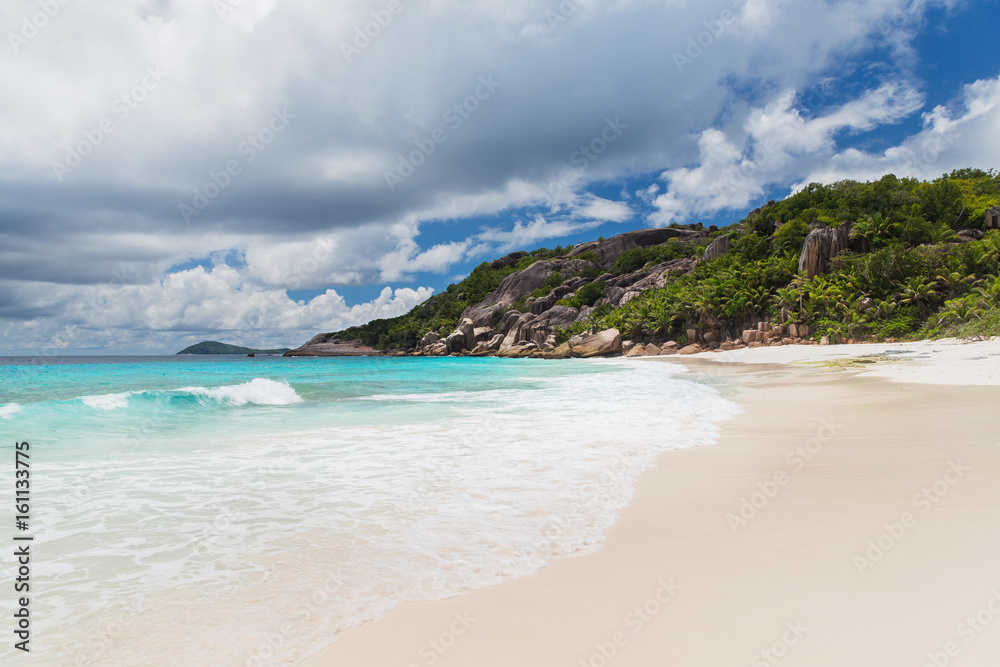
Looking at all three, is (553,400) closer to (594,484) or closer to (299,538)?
(594,484)

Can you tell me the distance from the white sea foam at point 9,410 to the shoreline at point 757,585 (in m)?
13.8

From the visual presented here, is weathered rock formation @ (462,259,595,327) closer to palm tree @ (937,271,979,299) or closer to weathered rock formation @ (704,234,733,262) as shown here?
weathered rock formation @ (704,234,733,262)

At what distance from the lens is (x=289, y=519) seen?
164 inches

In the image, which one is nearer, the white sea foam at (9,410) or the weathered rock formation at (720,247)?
the white sea foam at (9,410)

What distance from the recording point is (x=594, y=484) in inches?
194

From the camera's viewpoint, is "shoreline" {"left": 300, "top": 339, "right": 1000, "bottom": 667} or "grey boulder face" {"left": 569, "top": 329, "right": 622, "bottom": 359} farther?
"grey boulder face" {"left": 569, "top": 329, "right": 622, "bottom": 359}

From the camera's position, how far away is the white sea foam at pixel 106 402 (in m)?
12.9

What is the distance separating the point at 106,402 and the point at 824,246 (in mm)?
48191

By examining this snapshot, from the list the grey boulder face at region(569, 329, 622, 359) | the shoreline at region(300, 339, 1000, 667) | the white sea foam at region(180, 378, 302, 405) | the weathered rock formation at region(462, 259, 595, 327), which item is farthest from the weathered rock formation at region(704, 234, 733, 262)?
the shoreline at region(300, 339, 1000, 667)

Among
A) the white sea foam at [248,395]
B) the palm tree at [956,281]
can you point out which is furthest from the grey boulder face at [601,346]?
the white sea foam at [248,395]

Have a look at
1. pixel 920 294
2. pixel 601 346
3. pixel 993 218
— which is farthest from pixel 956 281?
pixel 601 346

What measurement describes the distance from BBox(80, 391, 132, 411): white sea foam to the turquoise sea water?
11.0ft

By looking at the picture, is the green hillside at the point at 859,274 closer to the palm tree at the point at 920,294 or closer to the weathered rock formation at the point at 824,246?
the palm tree at the point at 920,294

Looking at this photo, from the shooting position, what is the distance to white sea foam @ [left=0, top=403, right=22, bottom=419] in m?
11.2
